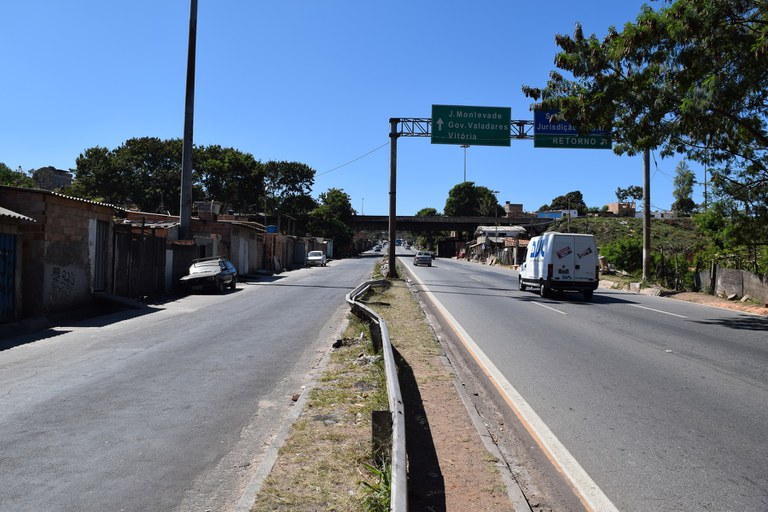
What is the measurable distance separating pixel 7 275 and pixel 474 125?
1867 centimetres

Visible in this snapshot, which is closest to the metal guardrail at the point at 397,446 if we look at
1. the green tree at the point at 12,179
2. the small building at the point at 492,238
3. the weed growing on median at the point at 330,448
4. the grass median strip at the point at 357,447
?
the grass median strip at the point at 357,447

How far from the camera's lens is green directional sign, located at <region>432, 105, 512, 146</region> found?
25094mm

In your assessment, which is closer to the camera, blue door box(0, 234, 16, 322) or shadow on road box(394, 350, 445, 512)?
shadow on road box(394, 350, 445, 512)

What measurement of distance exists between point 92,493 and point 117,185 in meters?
69.2

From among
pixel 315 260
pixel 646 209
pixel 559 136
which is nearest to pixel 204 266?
pixel 559 136

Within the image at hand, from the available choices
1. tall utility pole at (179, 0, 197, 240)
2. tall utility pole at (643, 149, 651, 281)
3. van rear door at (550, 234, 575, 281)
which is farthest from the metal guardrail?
tall utility pole at (643, 149, 651, 281)

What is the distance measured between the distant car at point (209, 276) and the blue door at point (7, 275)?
30.8 ft

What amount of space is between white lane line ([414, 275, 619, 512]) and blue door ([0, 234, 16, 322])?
1030cm

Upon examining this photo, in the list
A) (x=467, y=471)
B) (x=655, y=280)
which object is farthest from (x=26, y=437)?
(x=655, y=280)

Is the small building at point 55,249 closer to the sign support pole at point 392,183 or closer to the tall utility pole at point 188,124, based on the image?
the tall utility pole at point 188,124

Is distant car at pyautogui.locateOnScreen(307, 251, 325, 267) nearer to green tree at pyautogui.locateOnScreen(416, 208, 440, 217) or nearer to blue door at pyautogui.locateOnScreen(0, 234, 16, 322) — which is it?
blue door at pyautogui.locateOnScreen(0, 234, 16, 322)

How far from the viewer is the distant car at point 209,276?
22.3 m

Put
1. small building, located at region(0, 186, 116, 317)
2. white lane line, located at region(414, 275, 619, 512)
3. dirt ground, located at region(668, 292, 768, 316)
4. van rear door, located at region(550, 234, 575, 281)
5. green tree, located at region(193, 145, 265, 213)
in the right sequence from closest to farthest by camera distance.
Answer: white lane line, located at region(414, 275, 619, 512) < small building, located at region(0, 186, 116, 317) < dirt ground, located at region(668, 292, 768, 316) < van rear door, located at region(550, 234, 575, 281) < green tree, located at region(193, 145, 265, 213)

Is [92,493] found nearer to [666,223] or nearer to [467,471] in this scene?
[467,471]
